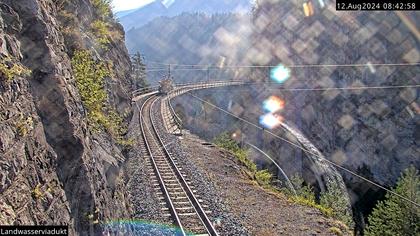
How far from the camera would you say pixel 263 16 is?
89938mm

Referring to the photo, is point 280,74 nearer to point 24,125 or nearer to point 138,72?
point 138,72

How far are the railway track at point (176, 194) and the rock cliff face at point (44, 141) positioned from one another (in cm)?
267

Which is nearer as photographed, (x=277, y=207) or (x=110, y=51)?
(x=277, y=207)

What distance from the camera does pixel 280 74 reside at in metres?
74.3

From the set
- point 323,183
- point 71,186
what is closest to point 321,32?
point 323,183

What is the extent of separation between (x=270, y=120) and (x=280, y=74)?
46.6 ft

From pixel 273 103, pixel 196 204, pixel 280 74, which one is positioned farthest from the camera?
pixel 280 74

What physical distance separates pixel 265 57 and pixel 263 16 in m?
12.5

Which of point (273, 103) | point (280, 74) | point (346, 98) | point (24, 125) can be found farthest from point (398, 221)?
point (280, 74)

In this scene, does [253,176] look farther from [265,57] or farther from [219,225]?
[265,57]

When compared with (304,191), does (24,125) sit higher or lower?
higher

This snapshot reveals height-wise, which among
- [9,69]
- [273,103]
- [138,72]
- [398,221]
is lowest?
[273,103]

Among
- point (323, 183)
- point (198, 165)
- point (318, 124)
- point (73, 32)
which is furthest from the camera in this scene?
point (318, 124)

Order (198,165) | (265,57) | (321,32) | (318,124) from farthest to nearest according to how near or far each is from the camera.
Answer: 1. (265,57)
2. (321,32)
3. (318,124)
4. (198,165)
